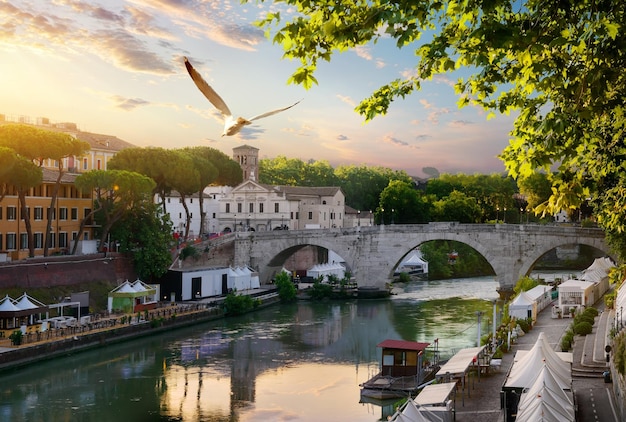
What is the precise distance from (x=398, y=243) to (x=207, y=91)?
145ft

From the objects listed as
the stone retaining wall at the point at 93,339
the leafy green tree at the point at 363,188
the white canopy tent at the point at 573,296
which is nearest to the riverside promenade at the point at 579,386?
the white canopy tent at the point at 573,296

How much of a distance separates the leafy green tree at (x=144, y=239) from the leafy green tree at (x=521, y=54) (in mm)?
33766

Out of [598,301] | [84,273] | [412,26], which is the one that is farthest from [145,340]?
[412,26]

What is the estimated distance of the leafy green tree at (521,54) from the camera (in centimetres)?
714

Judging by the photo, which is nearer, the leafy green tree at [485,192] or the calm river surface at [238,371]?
the calm river surface at [238,371]

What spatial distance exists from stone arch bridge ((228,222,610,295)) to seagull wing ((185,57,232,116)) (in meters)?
41.3

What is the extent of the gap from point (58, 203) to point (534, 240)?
28434 millimetres

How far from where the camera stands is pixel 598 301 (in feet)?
123

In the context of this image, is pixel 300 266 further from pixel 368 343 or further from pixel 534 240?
pixel 368 343

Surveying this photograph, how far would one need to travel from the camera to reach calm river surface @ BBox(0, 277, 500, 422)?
73.6ft

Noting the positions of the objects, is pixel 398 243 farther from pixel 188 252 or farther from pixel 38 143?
pixel 38 143

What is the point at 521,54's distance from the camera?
7500mm

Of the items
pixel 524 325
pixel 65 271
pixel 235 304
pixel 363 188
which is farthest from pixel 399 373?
pixel 363 188

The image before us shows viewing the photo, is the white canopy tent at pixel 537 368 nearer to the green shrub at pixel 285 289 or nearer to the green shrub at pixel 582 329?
the green shrub at pixel 582 329
